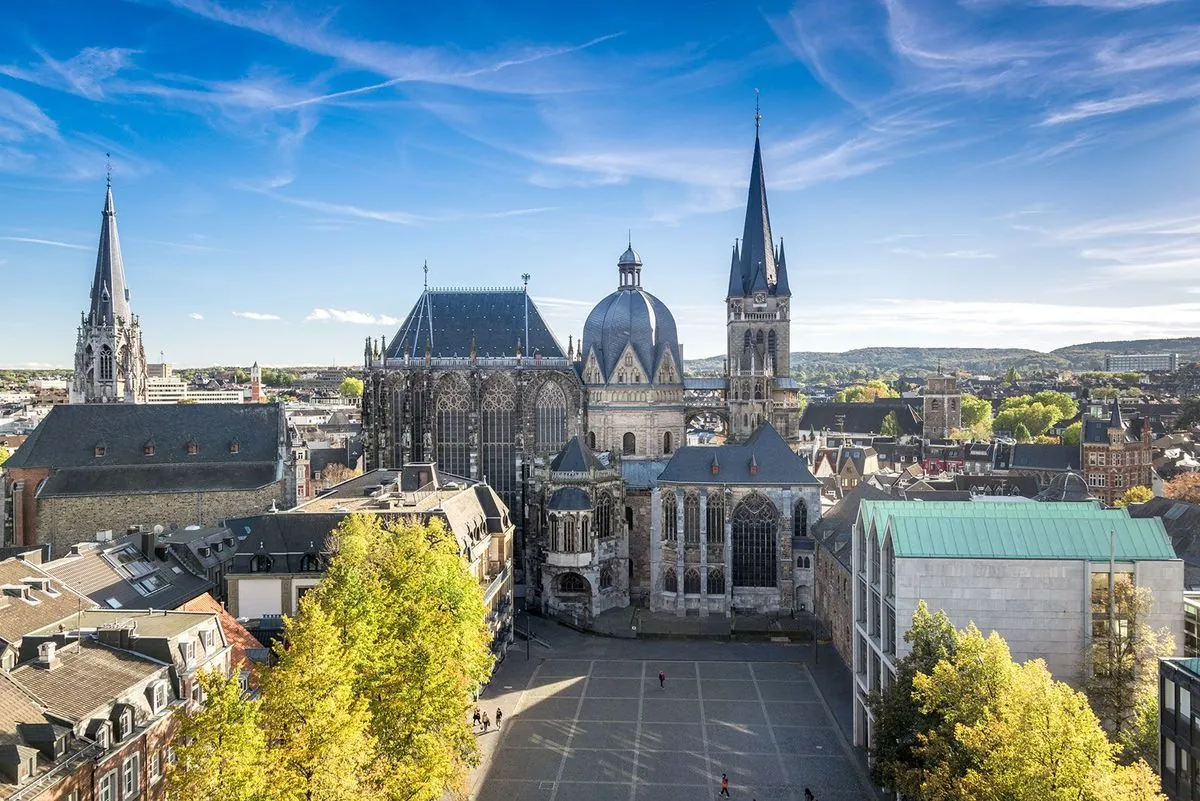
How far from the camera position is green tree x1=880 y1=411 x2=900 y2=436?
184 meters

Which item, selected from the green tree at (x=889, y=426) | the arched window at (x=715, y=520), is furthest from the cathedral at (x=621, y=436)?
the green tree at (x=889, y=426)

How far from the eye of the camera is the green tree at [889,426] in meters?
184

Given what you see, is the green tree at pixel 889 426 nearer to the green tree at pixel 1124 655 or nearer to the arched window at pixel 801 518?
the arched window at pixel 801 518

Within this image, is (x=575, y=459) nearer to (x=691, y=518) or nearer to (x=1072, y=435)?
(x=691, y=518)

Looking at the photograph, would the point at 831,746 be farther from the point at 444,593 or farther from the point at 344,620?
the point at 344,620

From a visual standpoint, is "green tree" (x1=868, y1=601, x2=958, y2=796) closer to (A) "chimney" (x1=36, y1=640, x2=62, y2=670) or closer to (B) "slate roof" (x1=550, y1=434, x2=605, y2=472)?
(A) "chimney" (x1=36, y1=640, x2=62, y2=670)

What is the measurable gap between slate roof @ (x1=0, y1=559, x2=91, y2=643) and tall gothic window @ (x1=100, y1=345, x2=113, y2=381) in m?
55.6

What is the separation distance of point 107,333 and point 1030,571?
87740 mm

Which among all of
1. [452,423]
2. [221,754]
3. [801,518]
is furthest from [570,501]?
[221,754]

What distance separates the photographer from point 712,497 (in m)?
77.6

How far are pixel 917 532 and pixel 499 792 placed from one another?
22.9 meters

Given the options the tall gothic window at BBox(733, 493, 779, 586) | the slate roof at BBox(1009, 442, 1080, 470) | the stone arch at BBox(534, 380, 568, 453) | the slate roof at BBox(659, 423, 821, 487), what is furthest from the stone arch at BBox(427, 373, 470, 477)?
the slate roof at BBox(1009, 442, 1080, 470)

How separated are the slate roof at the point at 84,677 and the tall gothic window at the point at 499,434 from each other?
52493mm

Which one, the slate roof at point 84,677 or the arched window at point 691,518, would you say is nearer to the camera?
the slate roof at point 84,677
